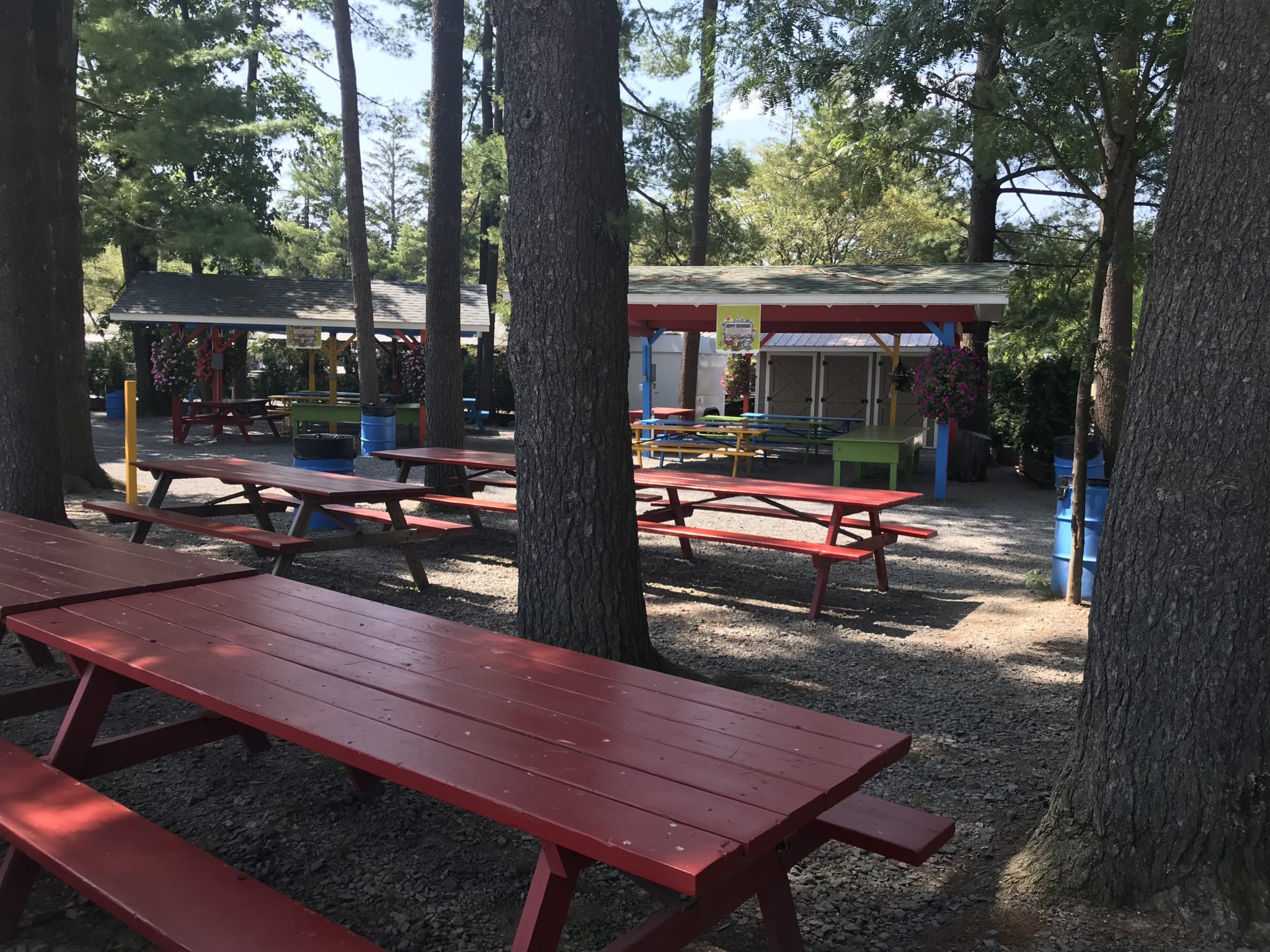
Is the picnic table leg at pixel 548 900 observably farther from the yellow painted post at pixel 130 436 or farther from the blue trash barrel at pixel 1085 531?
the yellow painted post at pixel 130 436

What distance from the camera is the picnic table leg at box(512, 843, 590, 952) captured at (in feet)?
6.23

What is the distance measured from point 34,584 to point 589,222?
251 cm

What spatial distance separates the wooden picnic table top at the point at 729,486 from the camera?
6598mm

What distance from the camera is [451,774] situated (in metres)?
2.01

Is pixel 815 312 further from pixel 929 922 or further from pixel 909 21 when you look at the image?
pixel 929 922

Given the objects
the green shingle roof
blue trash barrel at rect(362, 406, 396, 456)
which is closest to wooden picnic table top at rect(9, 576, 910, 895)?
blue trash barrel at rect(362, 406, 396, 456)

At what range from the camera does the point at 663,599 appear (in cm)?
680

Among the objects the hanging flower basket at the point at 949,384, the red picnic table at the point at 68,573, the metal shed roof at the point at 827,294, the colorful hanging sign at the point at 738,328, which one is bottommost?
the red picnic table at the point at 68,573

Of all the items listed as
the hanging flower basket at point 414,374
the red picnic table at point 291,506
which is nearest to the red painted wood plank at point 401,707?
A: the red picnic table at point 291,506

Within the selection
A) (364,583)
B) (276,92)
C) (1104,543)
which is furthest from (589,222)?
(276,92)

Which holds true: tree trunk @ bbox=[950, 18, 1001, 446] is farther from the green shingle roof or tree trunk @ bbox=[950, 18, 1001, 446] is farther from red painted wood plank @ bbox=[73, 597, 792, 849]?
red painted wood plank @ bbox=[73, 597, 792, 849]

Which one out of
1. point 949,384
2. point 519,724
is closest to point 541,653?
point 519,724

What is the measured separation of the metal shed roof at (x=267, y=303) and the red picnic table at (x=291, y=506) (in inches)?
470

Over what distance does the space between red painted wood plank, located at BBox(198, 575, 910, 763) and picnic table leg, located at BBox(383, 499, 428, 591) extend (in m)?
2.72
